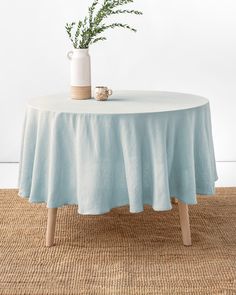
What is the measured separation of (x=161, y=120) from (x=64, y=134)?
42cm

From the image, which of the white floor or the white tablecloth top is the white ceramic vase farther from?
the white floor

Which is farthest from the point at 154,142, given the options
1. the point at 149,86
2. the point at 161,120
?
the point at 149,86

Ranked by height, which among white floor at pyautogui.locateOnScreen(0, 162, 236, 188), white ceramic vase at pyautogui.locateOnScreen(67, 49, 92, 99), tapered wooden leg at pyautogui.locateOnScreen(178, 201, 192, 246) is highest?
white ceramic vase at pyautogui.locateOnScreen(67, 49, 92, 99)

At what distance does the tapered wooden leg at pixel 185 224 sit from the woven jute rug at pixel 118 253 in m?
0.04

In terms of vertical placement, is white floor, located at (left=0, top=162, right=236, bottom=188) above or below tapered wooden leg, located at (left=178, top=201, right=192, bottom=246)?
below

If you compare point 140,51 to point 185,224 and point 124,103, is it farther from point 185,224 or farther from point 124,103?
point 185,224

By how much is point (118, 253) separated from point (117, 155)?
18.4 inches

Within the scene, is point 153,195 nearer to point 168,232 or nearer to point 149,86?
point 168,232

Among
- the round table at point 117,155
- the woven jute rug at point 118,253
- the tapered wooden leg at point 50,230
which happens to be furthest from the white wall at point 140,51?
the tapered wooden leg at point 50,230

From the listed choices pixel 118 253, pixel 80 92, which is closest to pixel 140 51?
pixel 80 92

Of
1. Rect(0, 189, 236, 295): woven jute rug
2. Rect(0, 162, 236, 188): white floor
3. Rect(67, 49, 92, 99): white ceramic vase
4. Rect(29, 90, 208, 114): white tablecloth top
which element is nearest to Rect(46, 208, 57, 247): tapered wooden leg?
Rect(0, 189, 236, 295): woven jute rug

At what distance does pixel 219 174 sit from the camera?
4379 mm

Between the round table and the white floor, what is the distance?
4.17ft

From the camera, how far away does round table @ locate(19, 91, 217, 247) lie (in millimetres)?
2637
